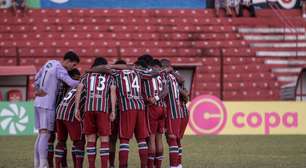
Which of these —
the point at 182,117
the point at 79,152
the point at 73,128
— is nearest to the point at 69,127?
the point at 73,128

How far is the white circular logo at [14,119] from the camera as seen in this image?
1112 inches

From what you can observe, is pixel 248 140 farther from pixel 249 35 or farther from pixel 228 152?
pixel 249 35

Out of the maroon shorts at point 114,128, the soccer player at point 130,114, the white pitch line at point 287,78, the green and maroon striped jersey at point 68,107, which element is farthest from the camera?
the white pitch line at point 287,78

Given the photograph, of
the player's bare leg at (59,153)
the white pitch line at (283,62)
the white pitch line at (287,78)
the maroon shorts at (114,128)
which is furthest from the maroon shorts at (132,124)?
the white pitch line at (283,62)

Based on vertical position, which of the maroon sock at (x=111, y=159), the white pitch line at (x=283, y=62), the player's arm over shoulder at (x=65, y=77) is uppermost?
the white pitch line at (x=283, y=62)

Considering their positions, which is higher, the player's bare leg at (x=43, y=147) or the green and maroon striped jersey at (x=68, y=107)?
the green and maroon striped jersey at (x=68, y=107)

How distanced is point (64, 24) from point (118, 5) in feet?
10.5

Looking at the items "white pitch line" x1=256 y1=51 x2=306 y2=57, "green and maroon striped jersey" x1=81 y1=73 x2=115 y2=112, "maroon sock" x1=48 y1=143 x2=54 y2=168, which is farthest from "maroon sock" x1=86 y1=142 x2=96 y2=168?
"white pitch line" x1=256 y1=51 x2=306 y2=57

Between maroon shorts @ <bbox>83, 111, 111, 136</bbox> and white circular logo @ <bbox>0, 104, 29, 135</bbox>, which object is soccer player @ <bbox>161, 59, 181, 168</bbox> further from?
white circular logo @ <bbox>0, 104, 29, 135</bbox>

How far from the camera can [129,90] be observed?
14031mm

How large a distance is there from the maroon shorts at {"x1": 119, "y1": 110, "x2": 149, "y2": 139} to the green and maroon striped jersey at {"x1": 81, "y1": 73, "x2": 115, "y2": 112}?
0.34m

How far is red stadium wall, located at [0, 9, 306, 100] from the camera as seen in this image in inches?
1398

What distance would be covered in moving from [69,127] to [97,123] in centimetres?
83

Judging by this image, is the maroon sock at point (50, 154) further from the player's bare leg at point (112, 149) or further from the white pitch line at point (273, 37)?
the white pitch line at point (273, 37)
